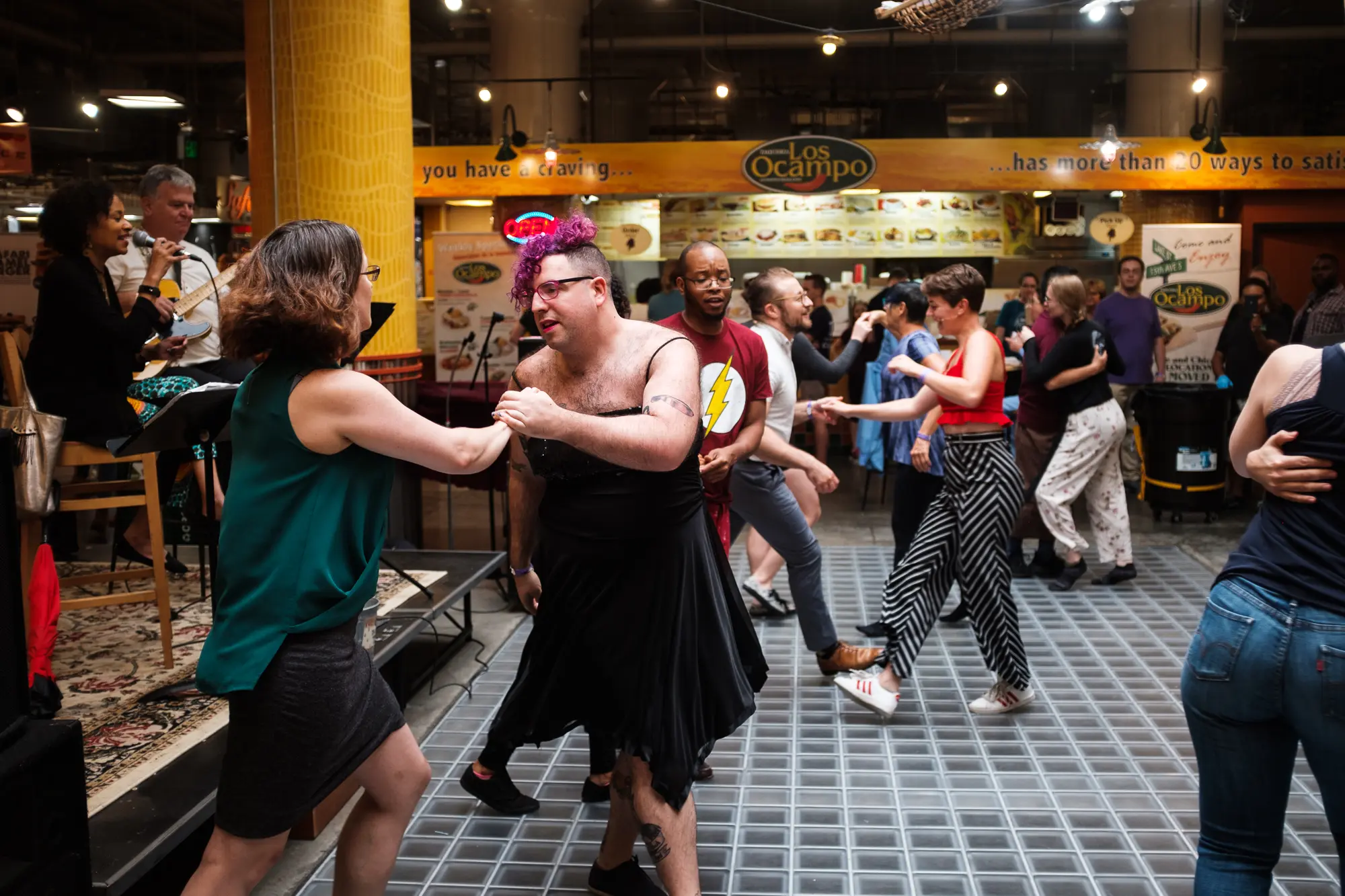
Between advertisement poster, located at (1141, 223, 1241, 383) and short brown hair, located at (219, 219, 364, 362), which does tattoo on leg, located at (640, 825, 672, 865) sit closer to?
short brown hair, located at (219, 219, 364, 362)

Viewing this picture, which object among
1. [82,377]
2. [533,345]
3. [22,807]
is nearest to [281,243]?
[22,807]

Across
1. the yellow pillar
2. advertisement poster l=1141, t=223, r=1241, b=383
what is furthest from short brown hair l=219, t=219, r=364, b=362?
advertisement poster l=1141, t=223, r=1241, b=383

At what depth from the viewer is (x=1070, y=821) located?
11.7ft

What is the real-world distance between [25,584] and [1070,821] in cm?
324

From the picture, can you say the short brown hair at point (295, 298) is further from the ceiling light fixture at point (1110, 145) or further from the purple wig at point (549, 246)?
the ceiling light fixture at point (1110, 145)

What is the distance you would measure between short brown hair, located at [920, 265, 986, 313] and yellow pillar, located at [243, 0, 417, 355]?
2.77 metres

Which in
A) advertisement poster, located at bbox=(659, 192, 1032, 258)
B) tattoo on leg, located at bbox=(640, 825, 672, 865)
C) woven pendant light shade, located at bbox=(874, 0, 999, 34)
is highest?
woven pendant light shade, located at bbox=(874, 0, 999, 34)

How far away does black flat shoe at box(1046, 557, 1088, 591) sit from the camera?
645 centimetres

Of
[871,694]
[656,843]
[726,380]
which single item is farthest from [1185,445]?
[656,843]

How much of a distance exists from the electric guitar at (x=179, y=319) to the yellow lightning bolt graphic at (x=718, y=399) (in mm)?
1643

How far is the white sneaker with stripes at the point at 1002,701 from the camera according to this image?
4496 millimetres

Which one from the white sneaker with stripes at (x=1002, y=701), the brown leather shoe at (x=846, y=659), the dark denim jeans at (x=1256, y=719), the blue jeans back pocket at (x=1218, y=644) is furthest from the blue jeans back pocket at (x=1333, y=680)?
the brown leather shoe at (x=846, y=659)

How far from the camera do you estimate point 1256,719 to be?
2.15 metres

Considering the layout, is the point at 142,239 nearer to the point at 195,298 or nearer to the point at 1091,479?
the point at 195,298
